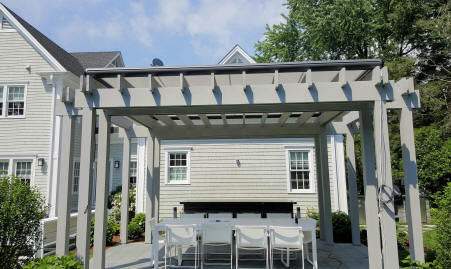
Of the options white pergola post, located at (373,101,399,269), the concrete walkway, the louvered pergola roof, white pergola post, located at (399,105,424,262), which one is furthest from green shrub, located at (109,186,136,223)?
A: white pergola post, located at (399,105,424,262)

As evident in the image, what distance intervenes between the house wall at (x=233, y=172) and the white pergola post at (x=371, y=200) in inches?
285

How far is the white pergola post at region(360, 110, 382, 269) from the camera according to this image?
15.2 feet

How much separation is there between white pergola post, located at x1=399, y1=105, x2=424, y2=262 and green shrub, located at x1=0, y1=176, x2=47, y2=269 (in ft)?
18.7

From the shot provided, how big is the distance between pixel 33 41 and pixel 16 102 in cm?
235

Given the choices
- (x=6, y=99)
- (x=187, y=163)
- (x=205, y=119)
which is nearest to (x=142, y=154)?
(x=187, y=163)

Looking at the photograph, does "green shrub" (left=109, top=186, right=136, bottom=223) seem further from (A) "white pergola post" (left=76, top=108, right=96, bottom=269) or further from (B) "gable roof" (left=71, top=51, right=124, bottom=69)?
(A) "white pergola post" (left=76, top=108, right=96, bottom=269)

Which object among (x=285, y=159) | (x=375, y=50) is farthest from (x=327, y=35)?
(x=285, y=159)

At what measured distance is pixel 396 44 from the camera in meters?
15.9

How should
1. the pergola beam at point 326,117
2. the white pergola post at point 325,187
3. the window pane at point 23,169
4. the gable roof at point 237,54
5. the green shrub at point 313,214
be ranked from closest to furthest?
the pergola beam at point 326,117 < the white pergola post at point 325,187 < the green shrub at point 313,214 < the window pane at point 23,169 < the gable roof at point 237,54

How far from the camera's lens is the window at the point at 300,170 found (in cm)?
1203

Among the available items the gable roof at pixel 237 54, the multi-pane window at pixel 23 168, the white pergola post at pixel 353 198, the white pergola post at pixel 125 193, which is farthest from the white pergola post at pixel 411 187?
the multi-pane window at pixel 23 168

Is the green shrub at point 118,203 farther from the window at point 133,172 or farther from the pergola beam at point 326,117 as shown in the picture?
the pergola beam at point 326,117

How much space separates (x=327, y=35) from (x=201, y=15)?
7001mm

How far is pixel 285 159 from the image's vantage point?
12203 mm
